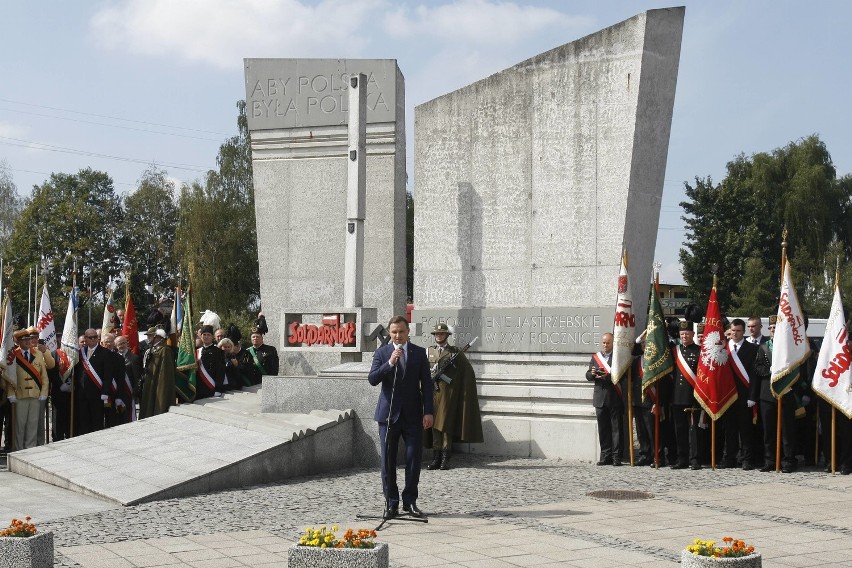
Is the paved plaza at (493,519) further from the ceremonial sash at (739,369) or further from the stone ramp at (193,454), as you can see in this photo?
the ceremonial sash at (739,369)

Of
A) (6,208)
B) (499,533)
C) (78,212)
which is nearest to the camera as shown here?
(499,533)

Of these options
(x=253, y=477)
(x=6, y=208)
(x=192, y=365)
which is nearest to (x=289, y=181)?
(x=192, y=365)

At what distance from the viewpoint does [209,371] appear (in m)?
16.0

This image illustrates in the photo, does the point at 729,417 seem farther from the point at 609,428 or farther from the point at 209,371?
the point at 209,371

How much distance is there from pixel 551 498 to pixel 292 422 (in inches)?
145

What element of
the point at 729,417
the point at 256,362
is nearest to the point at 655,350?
the point at 729,417

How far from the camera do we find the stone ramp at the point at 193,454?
10.9 meters

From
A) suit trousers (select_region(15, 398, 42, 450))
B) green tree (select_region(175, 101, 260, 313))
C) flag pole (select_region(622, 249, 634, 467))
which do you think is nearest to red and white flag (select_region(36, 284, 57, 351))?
suit trousers (select_region(15, 398, 42, 450))

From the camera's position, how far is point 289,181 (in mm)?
17594

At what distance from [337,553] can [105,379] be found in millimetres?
10322

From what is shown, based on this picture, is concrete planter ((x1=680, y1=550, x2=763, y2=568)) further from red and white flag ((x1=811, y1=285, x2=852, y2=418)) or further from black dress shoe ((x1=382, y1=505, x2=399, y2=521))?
red and white flag ((x1=811, y1=285, x2=852, y2=418))

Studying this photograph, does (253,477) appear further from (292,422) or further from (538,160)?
(538,160)

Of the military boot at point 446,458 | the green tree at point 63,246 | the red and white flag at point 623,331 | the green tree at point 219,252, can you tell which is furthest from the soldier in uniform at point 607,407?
the green tree at point 63,246

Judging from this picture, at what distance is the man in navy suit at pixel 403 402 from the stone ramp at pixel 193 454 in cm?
250
